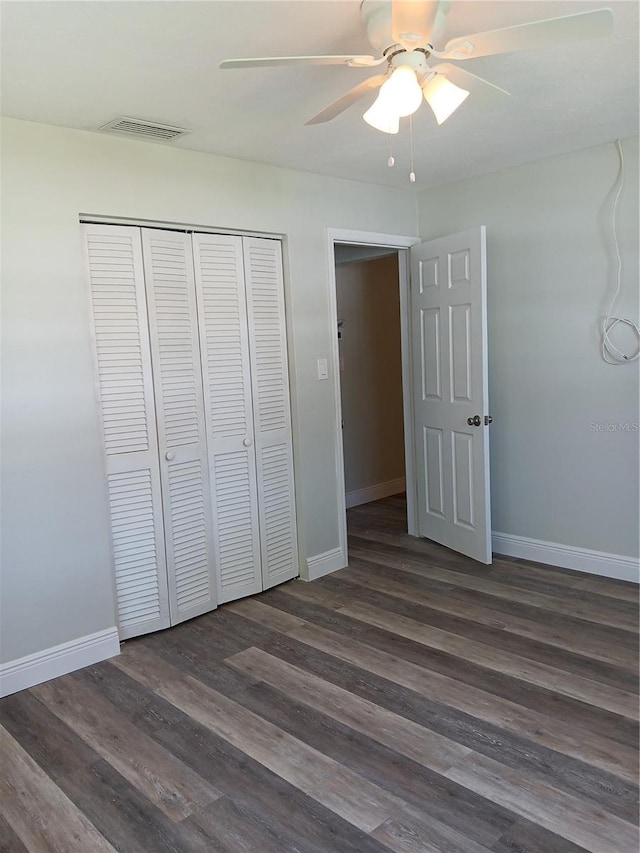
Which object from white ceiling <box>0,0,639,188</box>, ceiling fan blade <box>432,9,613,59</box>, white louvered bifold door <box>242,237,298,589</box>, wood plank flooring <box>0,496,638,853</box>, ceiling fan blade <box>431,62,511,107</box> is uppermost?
white ceiling <box>0,0,639,188</box>

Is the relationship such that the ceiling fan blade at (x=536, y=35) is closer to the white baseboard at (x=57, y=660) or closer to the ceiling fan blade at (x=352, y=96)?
the ceiling fan blade at (x=352, y=96)

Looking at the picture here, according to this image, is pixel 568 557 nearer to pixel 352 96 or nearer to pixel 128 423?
pixel 128 423

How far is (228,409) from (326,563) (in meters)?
1.22

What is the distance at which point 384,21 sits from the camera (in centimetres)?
182

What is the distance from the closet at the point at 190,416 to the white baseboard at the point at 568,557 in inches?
55.6

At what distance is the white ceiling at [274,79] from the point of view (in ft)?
6.30

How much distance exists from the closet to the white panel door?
109 centimetres

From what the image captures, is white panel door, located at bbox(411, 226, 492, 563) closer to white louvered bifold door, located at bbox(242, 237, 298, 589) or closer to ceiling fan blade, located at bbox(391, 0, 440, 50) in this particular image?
white louvered bifold door, located at bbox(242, 237, 298, 589)

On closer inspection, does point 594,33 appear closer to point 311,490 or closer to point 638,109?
point 638,109

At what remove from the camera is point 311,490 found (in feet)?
13.0

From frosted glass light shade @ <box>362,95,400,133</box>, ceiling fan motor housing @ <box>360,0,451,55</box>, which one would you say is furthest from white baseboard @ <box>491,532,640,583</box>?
ceiling fan motor housing @ <box>360,0,451,55</box>

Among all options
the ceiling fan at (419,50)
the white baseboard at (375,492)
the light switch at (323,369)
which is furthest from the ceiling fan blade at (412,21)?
the white baseboard at (375,492)

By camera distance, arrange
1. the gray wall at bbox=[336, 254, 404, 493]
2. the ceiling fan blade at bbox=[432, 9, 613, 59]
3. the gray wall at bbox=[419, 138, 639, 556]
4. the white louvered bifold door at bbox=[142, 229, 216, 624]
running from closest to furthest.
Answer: the ceiling fan blade at bbox=[432, 9, 613, 59] < the white louvered bifold door at bbox=[142, 229, 216, 624] < the gray wall at bbox=[419, 138, 639, 556] < the gray wall at bbox=[336, 254, 404, 493]

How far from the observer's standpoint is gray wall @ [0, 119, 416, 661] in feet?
8.95
